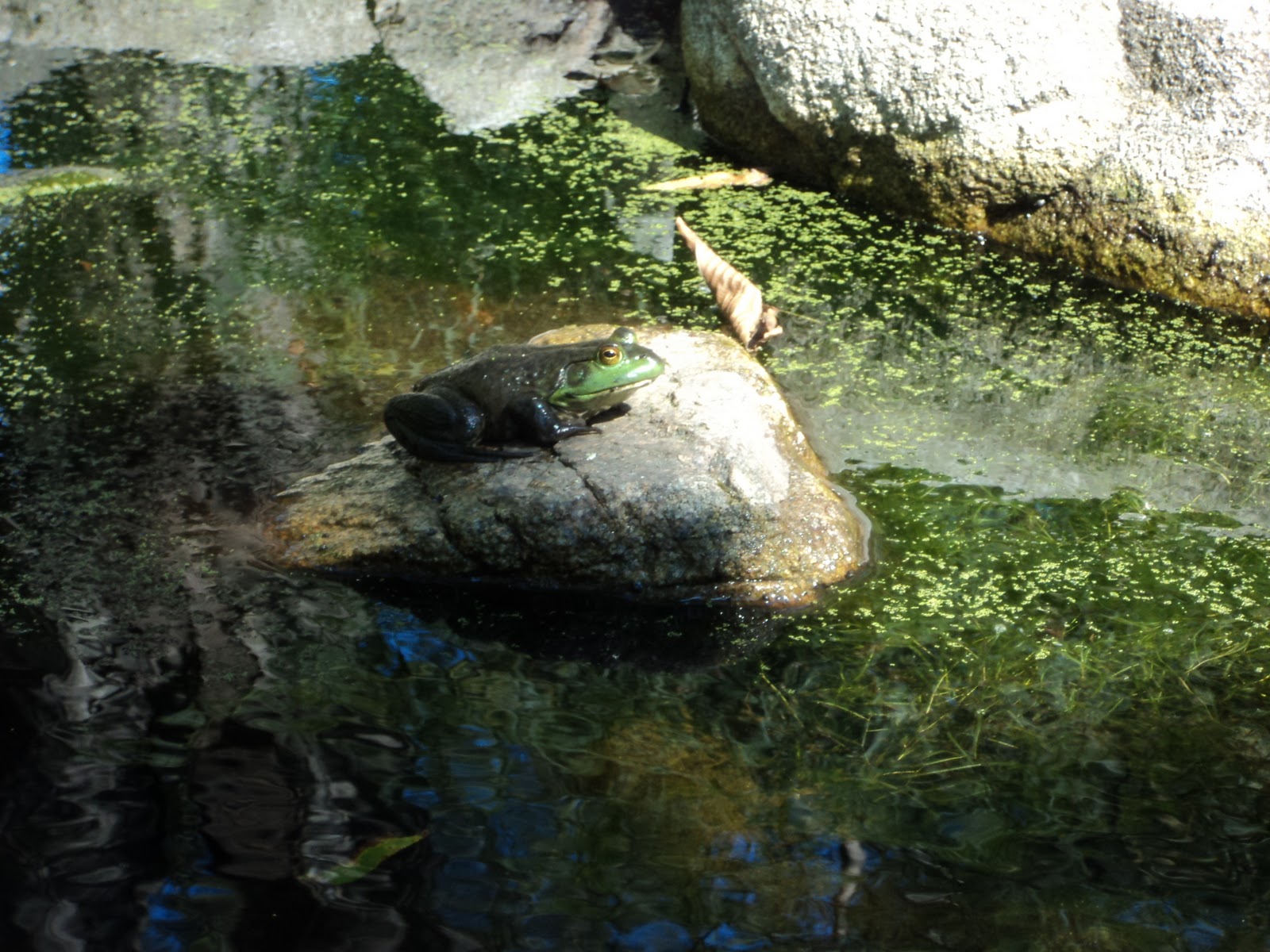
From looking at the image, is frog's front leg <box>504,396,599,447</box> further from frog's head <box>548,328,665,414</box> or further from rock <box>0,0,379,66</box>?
rock <box>0,0,379,66</box>

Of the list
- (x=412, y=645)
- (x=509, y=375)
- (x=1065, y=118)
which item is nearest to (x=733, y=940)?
(x=412, y=645)

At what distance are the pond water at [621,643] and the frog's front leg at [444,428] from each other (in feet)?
1.23

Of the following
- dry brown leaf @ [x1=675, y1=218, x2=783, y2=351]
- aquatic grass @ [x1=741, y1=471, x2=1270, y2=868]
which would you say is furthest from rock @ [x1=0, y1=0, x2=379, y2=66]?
aquatic grass @ [x1=741, y1=471, x2=1270, y2=868]

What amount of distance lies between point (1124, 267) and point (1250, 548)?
1.66 m

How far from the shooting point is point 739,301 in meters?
4.07

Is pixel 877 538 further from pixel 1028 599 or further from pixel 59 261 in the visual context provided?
pixel 59 261

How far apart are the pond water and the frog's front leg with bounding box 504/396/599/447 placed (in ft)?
1.43

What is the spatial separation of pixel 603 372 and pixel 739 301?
1251mm

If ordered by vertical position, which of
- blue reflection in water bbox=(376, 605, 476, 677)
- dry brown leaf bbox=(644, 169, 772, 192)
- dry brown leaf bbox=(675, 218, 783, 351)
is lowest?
blue reflection in water bbox=(376, 605, 476, 677)

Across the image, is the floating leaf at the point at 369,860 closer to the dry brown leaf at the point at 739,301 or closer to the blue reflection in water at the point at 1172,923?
the blue reflection in water at the point at 1172,923

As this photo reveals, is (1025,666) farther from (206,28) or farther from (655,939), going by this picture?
(206,28)

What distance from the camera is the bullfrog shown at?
9.64 feet

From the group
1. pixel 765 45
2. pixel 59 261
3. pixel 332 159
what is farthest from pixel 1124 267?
pixel 59 261

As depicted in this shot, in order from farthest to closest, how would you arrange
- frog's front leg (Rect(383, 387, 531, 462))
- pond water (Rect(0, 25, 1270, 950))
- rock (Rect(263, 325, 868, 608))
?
frog's front leg (Rect(383, 387, 531, 462)) → rock (Rect(263, 325, 868, 608)) → pond water (Rect(0, 25, 1270, 950))
